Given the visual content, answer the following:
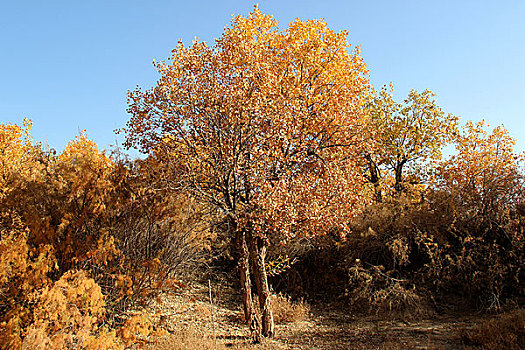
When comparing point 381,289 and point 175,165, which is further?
point 381,289

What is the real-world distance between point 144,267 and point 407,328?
7346mm

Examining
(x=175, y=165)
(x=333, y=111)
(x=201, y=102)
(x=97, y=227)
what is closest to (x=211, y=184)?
(x=175, y=165)

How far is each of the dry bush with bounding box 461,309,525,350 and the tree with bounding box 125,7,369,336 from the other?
152 inches

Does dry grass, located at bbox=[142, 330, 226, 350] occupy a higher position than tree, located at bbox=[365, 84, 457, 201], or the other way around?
tree, located at bbox=[365, 84, 457, 201]

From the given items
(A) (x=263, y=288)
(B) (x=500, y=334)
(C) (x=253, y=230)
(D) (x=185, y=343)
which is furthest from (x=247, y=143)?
(B) (x=500, y=334)

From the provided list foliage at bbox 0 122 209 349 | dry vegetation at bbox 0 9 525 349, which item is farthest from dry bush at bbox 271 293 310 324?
foliage at bbox 0 122 209 349

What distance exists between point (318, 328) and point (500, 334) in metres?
4.95

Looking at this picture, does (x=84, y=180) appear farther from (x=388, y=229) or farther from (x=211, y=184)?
(x=388, y=229)

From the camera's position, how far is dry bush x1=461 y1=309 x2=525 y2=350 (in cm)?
794

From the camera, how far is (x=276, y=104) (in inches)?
383

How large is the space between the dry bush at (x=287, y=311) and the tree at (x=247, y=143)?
216 centimetres

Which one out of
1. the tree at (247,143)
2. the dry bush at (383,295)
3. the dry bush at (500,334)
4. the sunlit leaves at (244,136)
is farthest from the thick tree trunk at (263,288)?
the dry bush at (500,334)

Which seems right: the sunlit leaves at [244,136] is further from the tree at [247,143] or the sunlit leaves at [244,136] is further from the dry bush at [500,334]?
the dry bush at [500,334]

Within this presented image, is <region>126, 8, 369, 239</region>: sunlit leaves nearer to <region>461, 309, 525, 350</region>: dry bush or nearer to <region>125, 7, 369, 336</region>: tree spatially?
<region>125, 7, 369, 336</region>: tree
